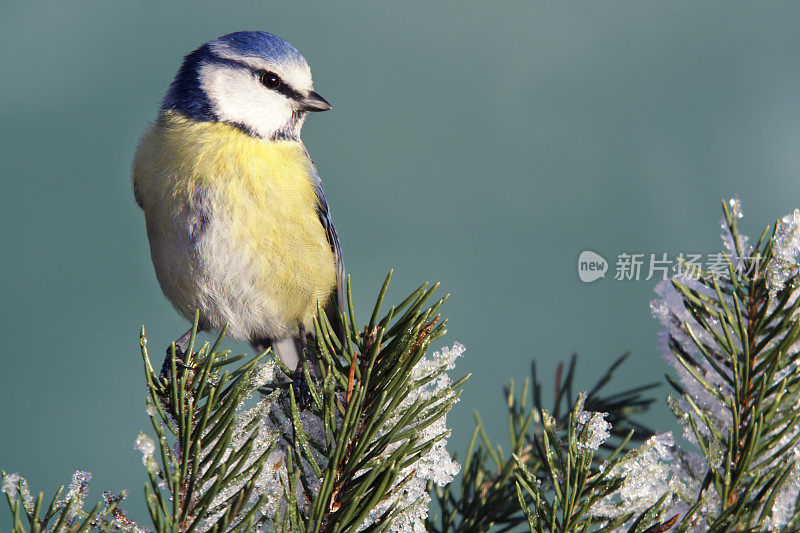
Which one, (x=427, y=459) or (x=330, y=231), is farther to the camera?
(x=330, y=231)

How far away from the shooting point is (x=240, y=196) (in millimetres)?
588

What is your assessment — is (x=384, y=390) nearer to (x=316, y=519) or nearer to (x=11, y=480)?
(x=316, y=519)

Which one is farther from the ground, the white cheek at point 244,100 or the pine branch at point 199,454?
the white cheek at point 244,100

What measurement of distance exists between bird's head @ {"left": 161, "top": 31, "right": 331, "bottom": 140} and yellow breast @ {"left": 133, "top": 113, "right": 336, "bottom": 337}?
0.05m

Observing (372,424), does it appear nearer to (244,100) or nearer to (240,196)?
(240,196)

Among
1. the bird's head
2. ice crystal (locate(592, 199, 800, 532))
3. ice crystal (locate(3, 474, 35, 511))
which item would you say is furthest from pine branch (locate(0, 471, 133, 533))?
the bird's head

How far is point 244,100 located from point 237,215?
0.18 meters

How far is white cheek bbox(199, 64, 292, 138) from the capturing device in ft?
2.22

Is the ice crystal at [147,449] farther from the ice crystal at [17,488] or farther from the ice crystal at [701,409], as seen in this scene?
the ice crystal at [701,409]

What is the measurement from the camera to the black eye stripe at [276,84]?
727 mm

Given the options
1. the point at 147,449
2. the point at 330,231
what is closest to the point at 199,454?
the point at 147,449

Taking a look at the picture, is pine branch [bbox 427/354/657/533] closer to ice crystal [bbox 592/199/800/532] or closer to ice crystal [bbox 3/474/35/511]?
ice crystal [bbox 592/199/800/532]

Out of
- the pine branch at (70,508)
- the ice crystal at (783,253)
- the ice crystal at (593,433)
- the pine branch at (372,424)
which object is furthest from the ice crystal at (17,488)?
the ice crystal at (783,253)

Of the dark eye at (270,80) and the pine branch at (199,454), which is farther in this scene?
the dark eye at (270,80)
